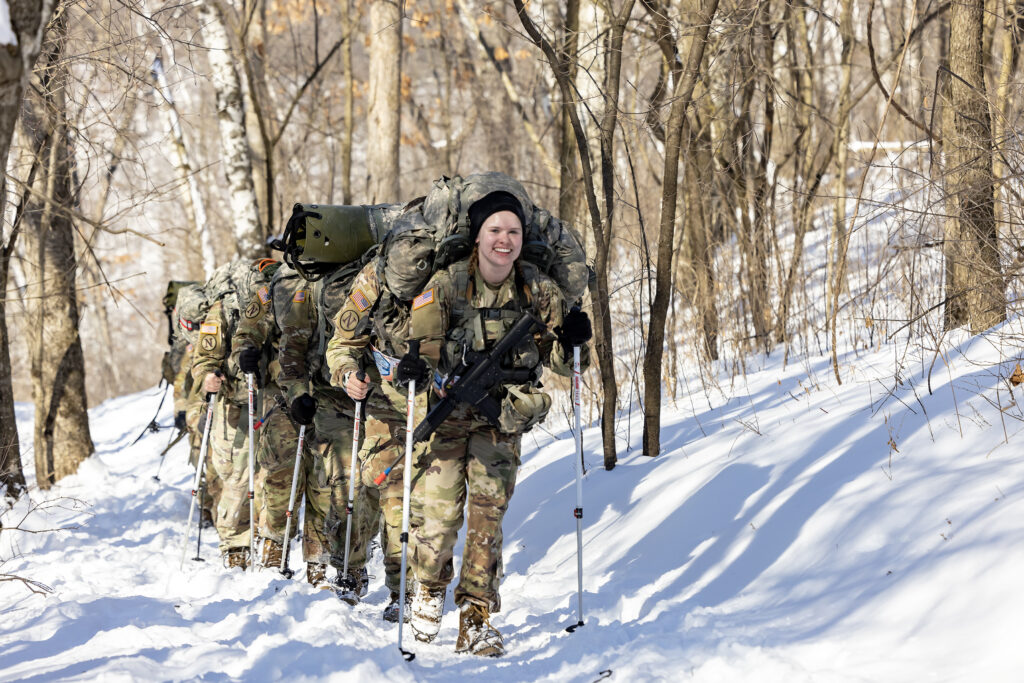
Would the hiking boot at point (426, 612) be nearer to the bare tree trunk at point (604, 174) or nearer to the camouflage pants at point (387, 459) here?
the camouflage pants at point (387, 459)

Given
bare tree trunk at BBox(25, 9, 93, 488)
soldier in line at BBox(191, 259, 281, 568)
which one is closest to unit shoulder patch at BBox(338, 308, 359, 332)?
soldier in line at BBox(191, 259, 281, 568)

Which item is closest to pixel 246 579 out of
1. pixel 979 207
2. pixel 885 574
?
pixel 885 574

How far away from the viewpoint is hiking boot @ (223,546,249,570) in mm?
7586

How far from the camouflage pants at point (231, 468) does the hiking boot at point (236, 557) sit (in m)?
0.03

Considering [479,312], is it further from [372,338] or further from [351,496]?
[351,496]

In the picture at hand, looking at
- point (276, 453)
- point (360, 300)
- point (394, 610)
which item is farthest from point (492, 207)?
point (276, 453)

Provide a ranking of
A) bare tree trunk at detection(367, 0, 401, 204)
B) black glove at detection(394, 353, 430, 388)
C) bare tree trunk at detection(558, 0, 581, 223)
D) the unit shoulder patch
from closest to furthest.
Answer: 1. black glove at detection(394, 353, 430, 388)
2. the unit shoulder patch
3. bare tree trunk at detection(558, 0, 581, 223)
4. bare tree trunk at detection(367, 0, 401, 204)

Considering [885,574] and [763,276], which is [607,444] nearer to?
[885,574]

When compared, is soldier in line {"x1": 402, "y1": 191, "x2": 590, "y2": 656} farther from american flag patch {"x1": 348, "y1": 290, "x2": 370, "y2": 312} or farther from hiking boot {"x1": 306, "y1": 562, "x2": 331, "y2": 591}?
hiking boot {"x1": 306, "y1": 562, "x2": 331, "y2": 591}

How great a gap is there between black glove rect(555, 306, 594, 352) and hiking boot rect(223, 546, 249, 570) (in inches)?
155

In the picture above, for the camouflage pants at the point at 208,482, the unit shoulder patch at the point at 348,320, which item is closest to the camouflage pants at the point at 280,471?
the camouflage pants at the point at 208,482

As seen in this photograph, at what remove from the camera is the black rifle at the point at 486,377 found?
4.69 m

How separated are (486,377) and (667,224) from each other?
234 centimetres

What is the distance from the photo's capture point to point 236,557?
7.61m
